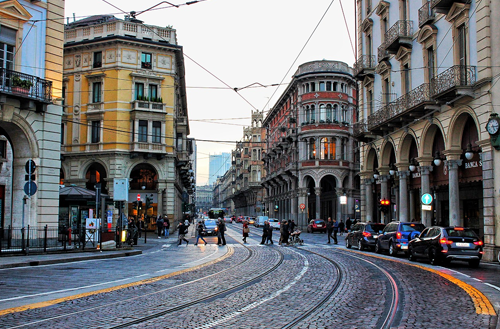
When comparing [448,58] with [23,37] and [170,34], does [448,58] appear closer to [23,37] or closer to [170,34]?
[23,37]

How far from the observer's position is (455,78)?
22812 mm

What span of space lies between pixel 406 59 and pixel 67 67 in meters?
30.1

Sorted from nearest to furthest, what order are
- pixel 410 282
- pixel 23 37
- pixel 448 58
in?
pixel 410 282
pixel 23 37
pixel 448 58

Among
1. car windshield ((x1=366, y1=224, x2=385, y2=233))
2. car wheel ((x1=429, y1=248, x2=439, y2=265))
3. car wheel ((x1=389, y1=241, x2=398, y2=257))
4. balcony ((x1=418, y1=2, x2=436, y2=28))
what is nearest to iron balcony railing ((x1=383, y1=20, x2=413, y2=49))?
balcony ((x1=418, y1=2, x2=436, y2=28))

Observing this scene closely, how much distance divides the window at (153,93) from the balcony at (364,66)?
18190mm

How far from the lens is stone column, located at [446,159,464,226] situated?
79.3 feet

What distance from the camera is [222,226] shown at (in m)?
31.5

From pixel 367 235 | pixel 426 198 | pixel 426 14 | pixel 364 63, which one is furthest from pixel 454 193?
pixel 364 63

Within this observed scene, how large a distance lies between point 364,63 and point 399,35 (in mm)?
6709

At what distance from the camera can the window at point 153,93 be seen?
4544 centimetres

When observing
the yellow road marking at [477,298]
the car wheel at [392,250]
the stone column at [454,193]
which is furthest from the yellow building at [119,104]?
the yellow road marking at [477,298]

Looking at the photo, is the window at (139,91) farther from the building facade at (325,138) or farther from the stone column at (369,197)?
the building facade at (325,138)

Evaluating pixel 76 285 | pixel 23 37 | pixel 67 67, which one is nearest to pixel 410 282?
pixel 76 285

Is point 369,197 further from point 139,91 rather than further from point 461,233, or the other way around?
point 139,91
